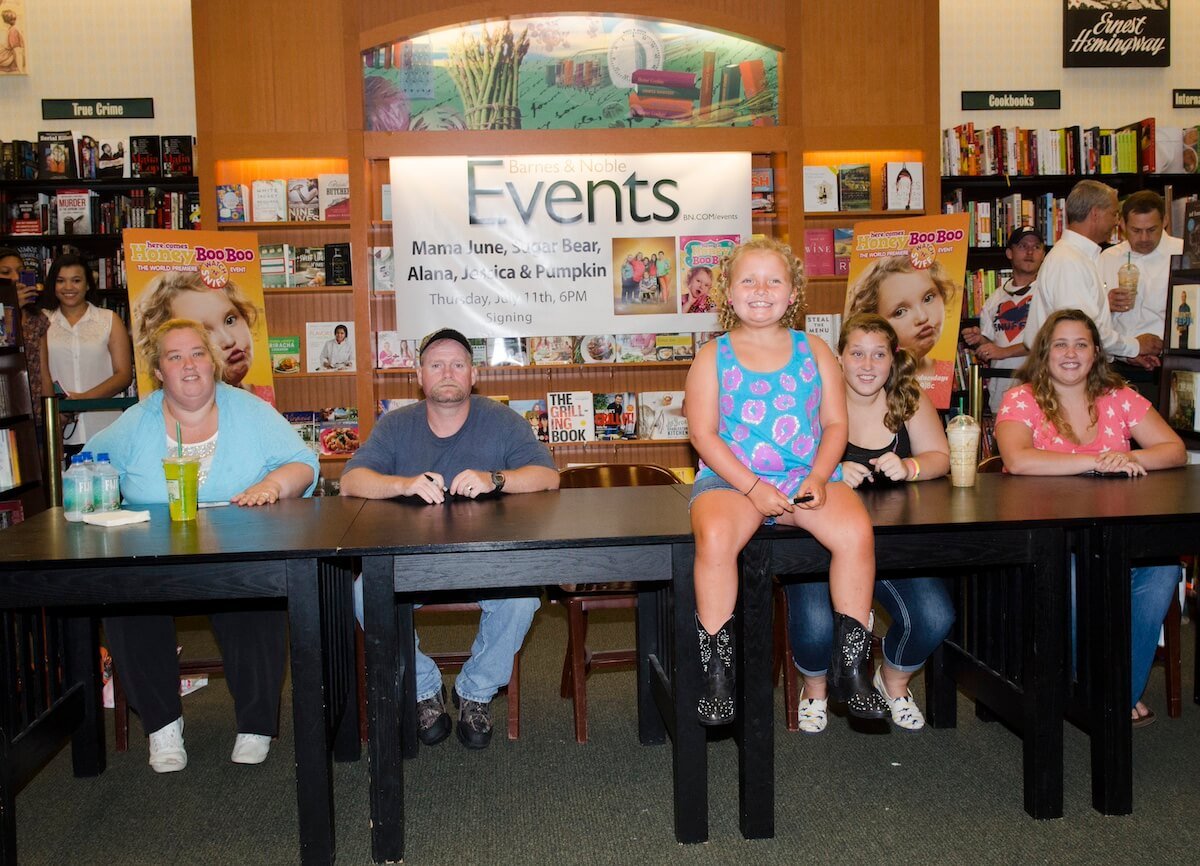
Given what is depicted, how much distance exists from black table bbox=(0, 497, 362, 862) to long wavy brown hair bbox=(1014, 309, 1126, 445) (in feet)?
6.73

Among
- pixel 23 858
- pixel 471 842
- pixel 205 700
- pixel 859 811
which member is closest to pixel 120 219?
pixel 205 700

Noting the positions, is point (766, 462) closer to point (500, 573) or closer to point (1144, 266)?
point (500, 573)

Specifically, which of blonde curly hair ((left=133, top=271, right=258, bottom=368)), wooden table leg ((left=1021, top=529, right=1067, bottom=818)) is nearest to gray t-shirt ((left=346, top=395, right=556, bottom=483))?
wooden table leg ((left=1021, top=529, right=1067, bottom=818))

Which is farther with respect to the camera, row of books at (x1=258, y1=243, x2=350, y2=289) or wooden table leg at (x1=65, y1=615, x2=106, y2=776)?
row of books at (x1=258, y1=243, x2=350, y2=289)

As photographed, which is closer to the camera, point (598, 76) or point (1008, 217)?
point (598, 76)

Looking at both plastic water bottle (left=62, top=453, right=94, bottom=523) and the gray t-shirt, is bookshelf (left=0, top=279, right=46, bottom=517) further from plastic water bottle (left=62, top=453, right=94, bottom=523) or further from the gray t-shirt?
the gray t-shirt

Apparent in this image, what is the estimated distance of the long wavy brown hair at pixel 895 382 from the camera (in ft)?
9.84

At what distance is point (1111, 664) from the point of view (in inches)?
95.7

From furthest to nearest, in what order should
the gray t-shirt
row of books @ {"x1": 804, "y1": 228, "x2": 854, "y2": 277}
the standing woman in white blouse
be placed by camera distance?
row of books @ {"x1": 804, "y1": 228, "x2": 854, "y2": 277}
the standing woman in white blouse
the gray t-shirt

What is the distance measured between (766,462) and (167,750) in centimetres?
180

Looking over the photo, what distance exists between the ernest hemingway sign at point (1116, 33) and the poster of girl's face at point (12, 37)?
21.7 feet

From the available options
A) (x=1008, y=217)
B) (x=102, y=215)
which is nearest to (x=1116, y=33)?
(x=1008, y=217)

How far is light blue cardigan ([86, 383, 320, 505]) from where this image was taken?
290 cm

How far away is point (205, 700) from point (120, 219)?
3937 millimetres
